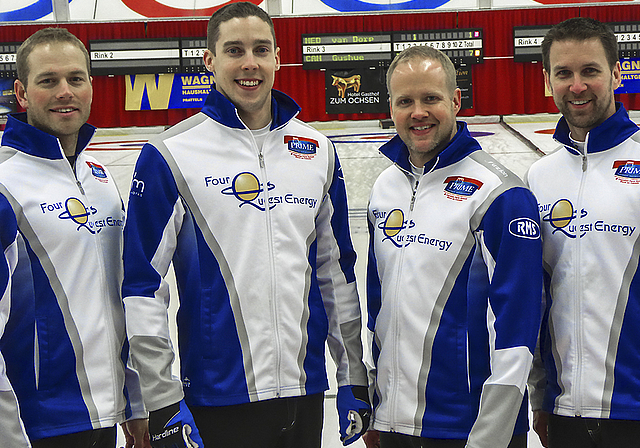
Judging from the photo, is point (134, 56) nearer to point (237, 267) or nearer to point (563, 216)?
point (237, 267)

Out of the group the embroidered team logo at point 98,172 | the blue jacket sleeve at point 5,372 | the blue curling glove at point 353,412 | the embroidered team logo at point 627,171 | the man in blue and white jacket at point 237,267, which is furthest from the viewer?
the embroidered team logo at point 98,172

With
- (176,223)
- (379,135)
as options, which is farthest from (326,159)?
(379,135)

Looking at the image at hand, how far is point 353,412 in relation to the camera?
2225mm

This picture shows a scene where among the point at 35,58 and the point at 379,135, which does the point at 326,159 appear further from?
the point at 379,135

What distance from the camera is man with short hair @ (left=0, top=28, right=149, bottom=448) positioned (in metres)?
2.03

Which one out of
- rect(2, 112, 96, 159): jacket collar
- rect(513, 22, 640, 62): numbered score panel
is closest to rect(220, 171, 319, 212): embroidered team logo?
rect(2, 112, 96, 159): jacket collar

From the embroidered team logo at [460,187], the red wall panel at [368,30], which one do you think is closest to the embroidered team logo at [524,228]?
the embroidered team logo at [460,187]

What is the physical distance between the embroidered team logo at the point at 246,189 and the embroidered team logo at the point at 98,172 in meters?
0.54

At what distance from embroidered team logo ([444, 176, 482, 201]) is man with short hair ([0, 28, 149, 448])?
1161 millimetres

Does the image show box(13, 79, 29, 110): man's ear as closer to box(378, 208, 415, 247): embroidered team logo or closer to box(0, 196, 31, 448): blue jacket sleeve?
box(0, 196, 31, 448): blue jacket sleeve

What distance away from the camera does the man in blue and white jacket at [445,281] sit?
1.89 metres

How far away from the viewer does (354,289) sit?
2373 millimetres

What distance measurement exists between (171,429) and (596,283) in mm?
1398

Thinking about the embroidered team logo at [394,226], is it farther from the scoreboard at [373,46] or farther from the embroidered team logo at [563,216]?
the scoreboard at [373,46]
